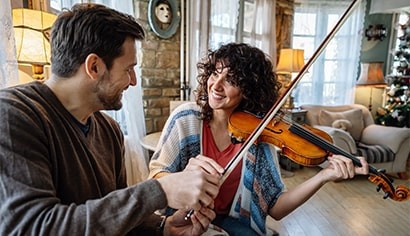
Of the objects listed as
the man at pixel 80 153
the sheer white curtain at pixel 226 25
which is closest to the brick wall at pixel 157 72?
the sheer white curtain at pixel 226 25

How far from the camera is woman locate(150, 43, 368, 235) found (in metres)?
1.14

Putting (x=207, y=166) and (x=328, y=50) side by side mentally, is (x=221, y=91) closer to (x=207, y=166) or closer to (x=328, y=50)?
(x=207, y=166)

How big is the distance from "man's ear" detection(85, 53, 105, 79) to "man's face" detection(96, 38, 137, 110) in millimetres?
16

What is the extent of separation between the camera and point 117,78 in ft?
2.50

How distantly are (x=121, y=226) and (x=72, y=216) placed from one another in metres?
0.09

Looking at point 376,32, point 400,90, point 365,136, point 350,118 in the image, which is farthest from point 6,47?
point 376,32

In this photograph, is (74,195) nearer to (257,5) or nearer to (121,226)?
(121,226)

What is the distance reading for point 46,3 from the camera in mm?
1613

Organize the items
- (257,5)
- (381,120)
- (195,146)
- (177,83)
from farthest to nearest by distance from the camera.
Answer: (381,120) < (257,5) < (177,83) < (195,146)

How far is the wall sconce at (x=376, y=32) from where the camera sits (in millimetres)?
4820

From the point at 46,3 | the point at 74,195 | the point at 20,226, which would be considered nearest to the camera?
the point at 20,226

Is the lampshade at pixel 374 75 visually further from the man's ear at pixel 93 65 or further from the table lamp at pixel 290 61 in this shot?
the man's ear at pixel 93 65

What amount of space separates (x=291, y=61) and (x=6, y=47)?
132 inches

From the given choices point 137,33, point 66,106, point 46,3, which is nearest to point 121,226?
point 66,106
